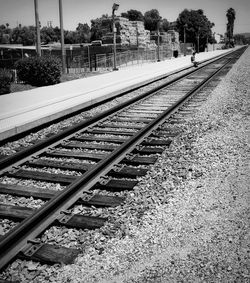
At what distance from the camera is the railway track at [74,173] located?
3652mm

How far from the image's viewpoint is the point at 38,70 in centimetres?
1755

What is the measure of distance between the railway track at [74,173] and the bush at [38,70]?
8.67 metres

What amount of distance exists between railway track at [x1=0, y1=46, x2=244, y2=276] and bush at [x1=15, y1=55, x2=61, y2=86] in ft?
28.4

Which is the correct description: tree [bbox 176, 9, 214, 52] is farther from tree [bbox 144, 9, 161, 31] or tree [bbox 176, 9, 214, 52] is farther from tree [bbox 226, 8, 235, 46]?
tree [bbox 226, 8, 235, 46]

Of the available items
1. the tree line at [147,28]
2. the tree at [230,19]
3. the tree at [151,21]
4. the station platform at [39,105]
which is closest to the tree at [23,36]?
the tree line at [147,28]

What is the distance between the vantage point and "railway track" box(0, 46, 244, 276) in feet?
12.0

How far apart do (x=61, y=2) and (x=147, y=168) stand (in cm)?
2055

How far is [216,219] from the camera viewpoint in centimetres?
414

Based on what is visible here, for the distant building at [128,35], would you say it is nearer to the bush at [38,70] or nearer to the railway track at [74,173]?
the bush at [38,70]

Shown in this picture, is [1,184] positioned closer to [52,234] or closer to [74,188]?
[74,188]

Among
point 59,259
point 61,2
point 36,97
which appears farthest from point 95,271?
point 61,2


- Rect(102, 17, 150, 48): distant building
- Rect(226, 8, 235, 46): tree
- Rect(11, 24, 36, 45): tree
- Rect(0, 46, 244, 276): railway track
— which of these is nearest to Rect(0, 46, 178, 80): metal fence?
Rect(102, 17, 150, 48): distant building

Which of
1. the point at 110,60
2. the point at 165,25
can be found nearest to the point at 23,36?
the point at 165,25

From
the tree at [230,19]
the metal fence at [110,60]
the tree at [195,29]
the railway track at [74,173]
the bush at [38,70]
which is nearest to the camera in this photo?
the railway track at [74,173]
